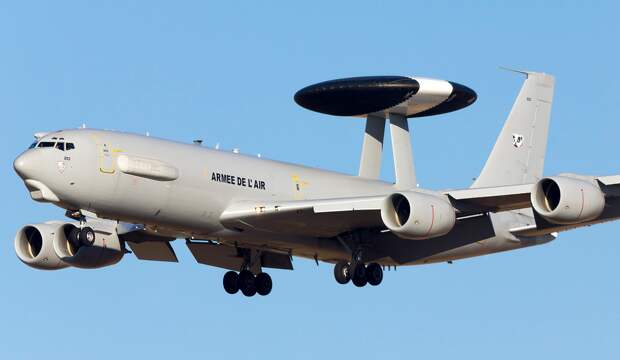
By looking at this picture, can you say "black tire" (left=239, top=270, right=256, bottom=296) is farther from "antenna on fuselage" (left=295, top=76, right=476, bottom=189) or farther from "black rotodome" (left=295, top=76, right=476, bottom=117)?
"black rotodome" (left=295, top=76, right=476, bottom=117)

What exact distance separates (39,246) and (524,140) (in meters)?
19.9

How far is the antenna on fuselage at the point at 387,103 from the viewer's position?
199 ft

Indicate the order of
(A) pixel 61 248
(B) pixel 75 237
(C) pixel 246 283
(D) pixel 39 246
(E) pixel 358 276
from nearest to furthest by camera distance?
(B) pixel 75 237 < (E) pixel 358 276 < (A) pixel 61 248 < (D) pixel 39 246 < (C) pixel 246 283

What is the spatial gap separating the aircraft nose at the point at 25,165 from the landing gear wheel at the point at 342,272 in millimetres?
12541

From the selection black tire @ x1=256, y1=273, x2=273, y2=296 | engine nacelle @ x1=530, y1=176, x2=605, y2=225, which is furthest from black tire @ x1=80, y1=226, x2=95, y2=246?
engine nacelle @ x1=530, y1=176, x2=605, y2=225

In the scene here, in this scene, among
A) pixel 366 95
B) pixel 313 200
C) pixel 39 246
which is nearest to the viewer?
pixel 313 200

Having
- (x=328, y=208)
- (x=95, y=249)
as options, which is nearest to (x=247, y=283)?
(x=95, y=249)

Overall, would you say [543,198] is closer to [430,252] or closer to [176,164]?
[430,252]

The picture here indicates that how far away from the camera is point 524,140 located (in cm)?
6512

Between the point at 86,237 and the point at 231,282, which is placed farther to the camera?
the point at 231,282

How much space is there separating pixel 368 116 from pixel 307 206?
11.7 metres

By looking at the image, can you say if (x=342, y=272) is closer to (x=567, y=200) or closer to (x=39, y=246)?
(x=567, y=200)

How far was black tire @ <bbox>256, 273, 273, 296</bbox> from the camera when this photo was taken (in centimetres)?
6181

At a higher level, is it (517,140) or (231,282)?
(517,140)
